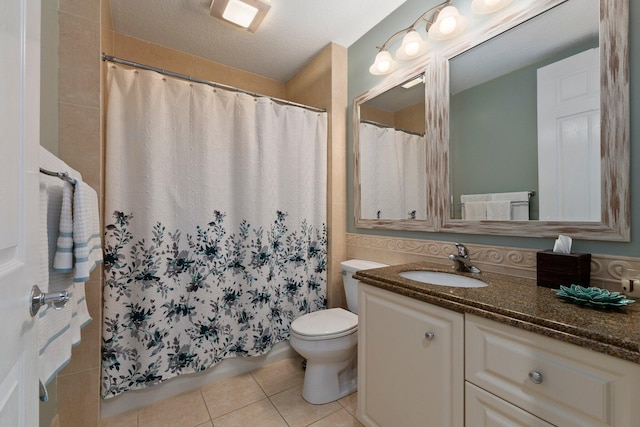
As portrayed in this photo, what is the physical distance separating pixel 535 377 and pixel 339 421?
1059 mm

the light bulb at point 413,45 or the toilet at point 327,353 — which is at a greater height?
the light bulb at point 413,45

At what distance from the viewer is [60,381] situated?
1.21 m

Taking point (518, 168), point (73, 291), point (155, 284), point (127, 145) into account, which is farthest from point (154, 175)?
point (518, 168)

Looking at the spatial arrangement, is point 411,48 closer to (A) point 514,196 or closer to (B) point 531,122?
(B) point 531,122

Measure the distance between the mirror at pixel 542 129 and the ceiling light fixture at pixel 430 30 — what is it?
0.11 meters

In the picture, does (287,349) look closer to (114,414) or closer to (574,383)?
(114,414)

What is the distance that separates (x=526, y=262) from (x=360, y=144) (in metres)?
1.28

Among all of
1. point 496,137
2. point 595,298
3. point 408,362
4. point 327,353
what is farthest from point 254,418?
point 496,137

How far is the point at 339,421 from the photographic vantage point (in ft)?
4.55

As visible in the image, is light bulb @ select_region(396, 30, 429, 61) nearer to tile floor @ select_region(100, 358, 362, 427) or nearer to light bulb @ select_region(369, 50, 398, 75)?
light bulb @ select_region(369, 50, 398, 75)

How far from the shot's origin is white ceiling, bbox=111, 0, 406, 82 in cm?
169

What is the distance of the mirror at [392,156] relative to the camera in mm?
1573

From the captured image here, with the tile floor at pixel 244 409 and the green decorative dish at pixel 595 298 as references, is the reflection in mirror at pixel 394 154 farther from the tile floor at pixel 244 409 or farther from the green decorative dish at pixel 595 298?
the tile floor at pixel 244 409

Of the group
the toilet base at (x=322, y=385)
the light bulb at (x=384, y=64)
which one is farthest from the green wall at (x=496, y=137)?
the toilet base at (x=322, y=385)
